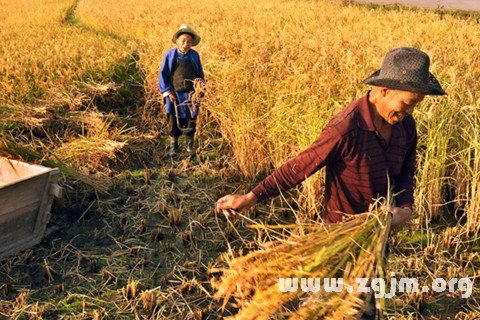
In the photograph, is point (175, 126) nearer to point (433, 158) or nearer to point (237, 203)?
point (433, 158)

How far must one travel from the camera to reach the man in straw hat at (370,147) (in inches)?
66.7

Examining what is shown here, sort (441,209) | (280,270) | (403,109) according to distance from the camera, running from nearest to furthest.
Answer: (280,270)
(403,109)
(441,209)

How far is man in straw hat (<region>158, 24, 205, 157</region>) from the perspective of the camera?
15.1ft

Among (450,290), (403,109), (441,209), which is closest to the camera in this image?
(403,109)

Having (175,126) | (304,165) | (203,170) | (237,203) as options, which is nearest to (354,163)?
(304,165)

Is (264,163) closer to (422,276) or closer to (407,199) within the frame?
(422,276)

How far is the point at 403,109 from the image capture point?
1745 millimetres

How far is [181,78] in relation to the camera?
15.2 feet

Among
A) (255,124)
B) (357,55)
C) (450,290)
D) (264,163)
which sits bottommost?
(450,290)

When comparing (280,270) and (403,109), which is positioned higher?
(403,109)

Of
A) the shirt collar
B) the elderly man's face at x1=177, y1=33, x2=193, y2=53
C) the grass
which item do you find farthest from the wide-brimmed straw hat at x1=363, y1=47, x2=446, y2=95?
the elderly man's face at x1=177, y1=33, x2=193, y2=53

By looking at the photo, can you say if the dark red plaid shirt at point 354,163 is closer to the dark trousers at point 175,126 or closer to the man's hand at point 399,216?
the man's hand at point 399,216

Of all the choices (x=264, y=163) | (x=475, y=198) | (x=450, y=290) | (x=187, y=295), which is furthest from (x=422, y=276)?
(x=264, y=163)

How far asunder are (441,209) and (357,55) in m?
1.82
